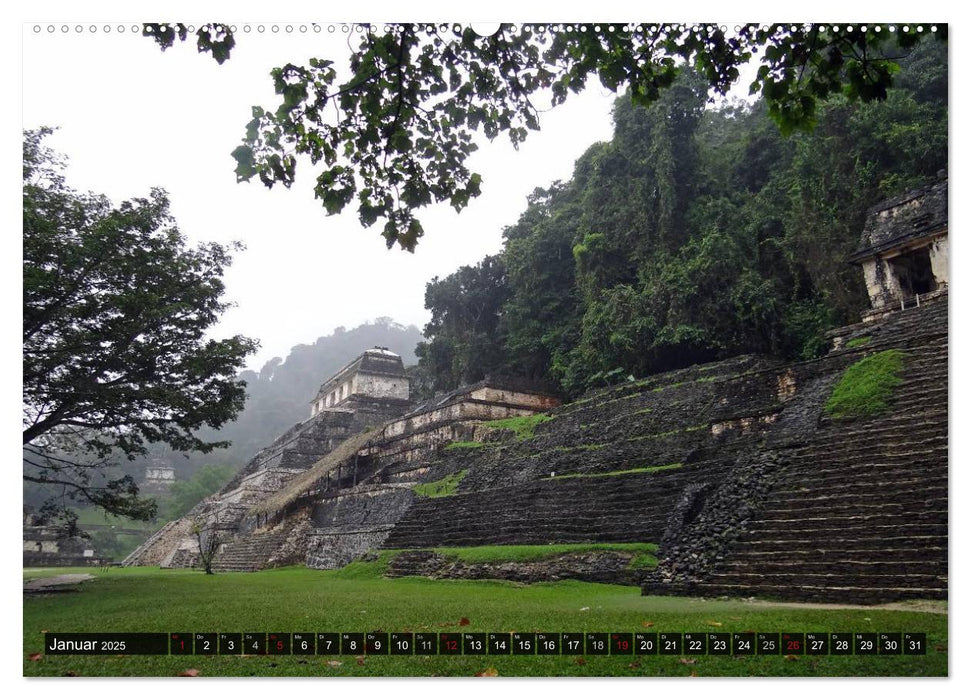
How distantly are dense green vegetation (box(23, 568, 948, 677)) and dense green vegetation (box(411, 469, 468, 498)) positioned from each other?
20.5 feet

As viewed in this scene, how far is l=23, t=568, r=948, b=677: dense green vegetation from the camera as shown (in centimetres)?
350

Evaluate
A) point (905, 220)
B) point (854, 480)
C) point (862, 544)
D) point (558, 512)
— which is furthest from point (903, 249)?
point (862, 544)

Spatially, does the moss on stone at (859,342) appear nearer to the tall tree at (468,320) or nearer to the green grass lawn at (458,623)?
the green grass lawn at (458,623)

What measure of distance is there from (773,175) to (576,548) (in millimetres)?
15810

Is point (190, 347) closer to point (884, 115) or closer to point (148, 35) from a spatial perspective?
point (148, 35)

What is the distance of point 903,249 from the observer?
13023 millimetres

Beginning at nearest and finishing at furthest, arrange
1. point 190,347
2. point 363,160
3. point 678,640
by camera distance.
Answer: point 678,640 < point 363,160 < point 190,347

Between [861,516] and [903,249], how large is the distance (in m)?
9.13

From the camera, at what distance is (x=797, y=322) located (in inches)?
662

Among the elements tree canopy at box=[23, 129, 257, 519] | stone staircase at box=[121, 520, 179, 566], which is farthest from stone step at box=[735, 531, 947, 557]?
stone staircase at box=[121, 520, 179, 566]

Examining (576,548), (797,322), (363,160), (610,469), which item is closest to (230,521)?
(610,469)

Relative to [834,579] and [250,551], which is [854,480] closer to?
[834,579]

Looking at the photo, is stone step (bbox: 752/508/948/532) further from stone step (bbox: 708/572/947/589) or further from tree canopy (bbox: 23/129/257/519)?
tree canopy (bbox: 23/129/257/519)

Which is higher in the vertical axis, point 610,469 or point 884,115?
point 884,115
